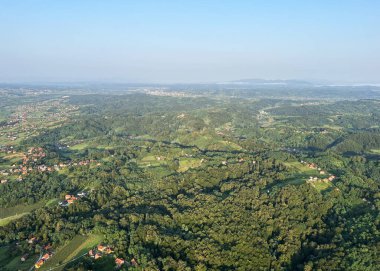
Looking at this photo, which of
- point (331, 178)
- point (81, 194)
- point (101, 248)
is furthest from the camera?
point (331, 178)

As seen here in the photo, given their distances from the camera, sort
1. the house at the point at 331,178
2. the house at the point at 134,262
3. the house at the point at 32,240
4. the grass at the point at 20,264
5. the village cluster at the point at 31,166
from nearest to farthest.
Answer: the house at the point at 134,262, the grass at the point at 20,264, the house at the point at 32,240, the house at the point at 331,178, the village cluster at the point at 31,166

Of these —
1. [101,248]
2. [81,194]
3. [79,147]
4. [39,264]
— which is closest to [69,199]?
[81,194]

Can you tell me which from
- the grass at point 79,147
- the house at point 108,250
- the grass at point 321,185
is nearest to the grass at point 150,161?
the grass at point 79,147

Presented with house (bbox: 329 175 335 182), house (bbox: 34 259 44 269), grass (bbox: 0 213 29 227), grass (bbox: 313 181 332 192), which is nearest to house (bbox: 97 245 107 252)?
house (bbox: 34 259 44 269)

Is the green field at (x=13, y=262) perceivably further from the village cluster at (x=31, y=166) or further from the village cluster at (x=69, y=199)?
the village cluster at (x=31, y=166)

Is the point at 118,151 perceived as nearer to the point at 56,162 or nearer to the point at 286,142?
the point at 56,162

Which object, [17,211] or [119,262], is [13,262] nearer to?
[119,262]
